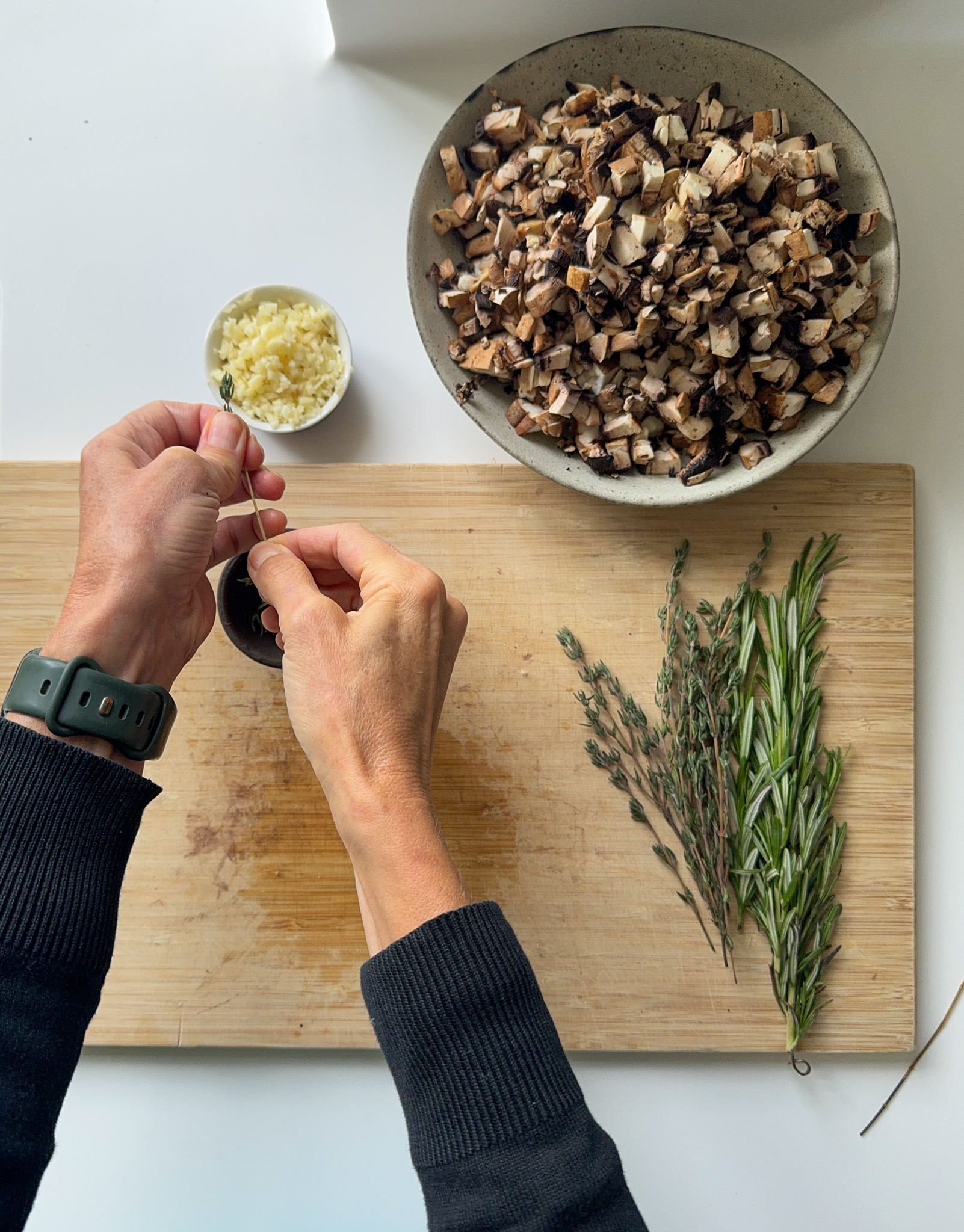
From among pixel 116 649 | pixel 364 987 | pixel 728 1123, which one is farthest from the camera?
pixel 728 1123

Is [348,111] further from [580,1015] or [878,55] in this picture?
[580,1015]

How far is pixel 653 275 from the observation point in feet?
3.71

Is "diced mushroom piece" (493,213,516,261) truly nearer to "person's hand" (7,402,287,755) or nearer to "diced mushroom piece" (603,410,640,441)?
"diced mushroom piece" (603,410,640,441)

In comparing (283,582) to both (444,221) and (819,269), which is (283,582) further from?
(819,269)

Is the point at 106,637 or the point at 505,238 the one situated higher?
the point at 505,238

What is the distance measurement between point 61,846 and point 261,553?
38cm

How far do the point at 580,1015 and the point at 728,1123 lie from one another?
0.29 metres

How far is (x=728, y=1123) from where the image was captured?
1.32m

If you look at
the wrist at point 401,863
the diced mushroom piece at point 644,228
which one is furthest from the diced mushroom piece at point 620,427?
the wrist at point 401,863

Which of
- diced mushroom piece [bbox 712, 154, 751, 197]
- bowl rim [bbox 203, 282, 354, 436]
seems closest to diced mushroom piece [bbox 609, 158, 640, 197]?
diced mushroom piece [bbox 712, 154, 751, 197]

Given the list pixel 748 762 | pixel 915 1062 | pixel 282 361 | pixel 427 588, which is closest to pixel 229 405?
pixel 282 361

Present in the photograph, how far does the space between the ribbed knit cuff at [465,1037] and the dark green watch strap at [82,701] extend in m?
0.40

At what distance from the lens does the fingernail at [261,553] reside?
40.9 inches

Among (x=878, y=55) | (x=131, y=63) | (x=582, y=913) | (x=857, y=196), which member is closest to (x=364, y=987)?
(x=582, y=913)
